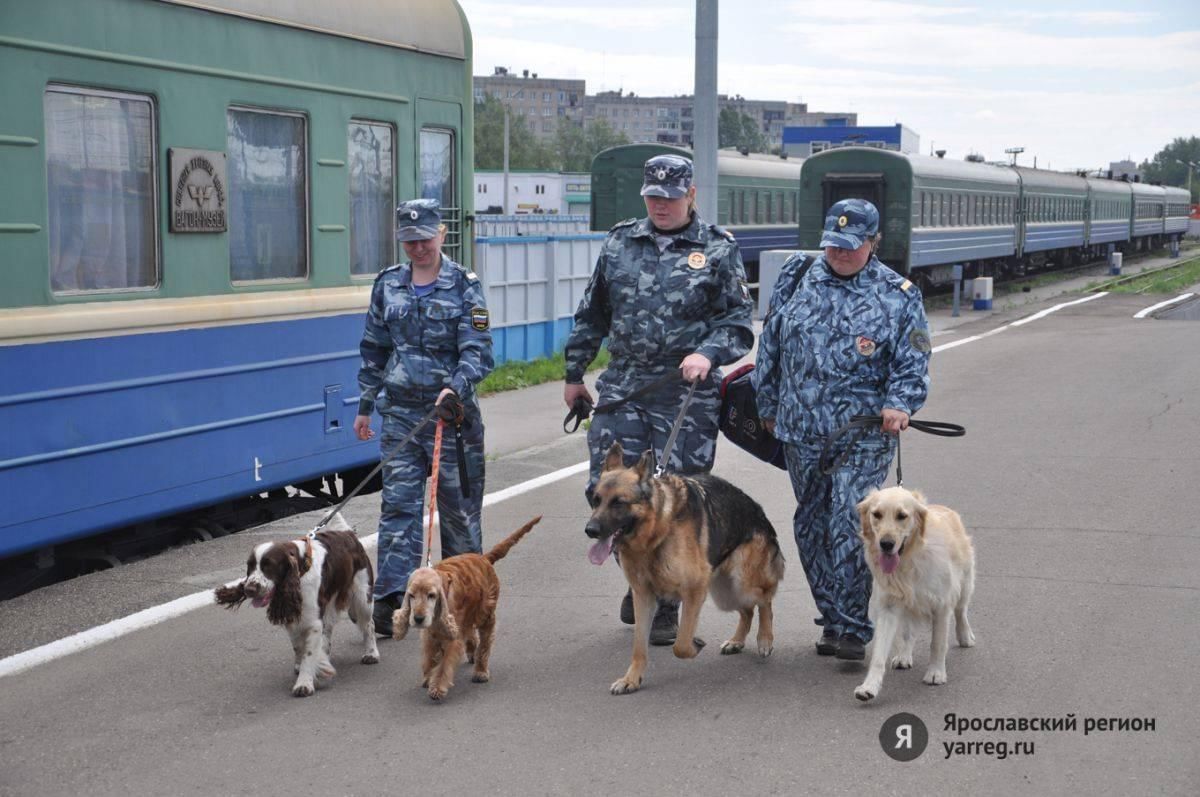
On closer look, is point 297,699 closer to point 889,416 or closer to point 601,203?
point 889,416

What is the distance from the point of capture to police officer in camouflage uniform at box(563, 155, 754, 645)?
6750 mm

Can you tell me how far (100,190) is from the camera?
25.1ft

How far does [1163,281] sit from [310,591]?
34.6m

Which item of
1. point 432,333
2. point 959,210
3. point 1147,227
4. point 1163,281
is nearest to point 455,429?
point 432,333

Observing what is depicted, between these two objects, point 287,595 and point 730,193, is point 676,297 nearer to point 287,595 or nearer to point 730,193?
point 287,595

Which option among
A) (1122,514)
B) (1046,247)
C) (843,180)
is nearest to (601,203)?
(843,180)

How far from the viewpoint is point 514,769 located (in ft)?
17.3

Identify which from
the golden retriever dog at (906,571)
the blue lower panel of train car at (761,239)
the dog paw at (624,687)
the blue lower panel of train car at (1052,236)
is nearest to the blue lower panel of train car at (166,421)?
the dog paw at (624,687)

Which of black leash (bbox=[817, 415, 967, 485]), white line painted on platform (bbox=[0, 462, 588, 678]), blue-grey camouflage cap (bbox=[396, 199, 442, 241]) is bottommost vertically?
white line painted on platform (bbox=[0, 462, 588, 678])

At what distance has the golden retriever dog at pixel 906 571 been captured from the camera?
5.85m

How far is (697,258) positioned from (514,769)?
2452mm

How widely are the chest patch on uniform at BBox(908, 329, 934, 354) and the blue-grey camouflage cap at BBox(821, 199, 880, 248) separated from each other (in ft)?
1.35

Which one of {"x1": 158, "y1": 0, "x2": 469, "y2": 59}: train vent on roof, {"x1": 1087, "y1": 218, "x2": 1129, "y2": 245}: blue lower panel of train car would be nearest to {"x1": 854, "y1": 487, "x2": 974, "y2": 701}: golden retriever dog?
{"x1": 158, "y1": 0, "x2": 469, "y2": 59}: train vent on roof

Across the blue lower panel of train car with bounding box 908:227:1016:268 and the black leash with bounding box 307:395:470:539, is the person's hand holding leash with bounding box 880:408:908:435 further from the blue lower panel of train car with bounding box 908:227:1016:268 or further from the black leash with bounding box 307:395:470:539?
the blue lower panel of train car with bounding box 908:227:1016:268
